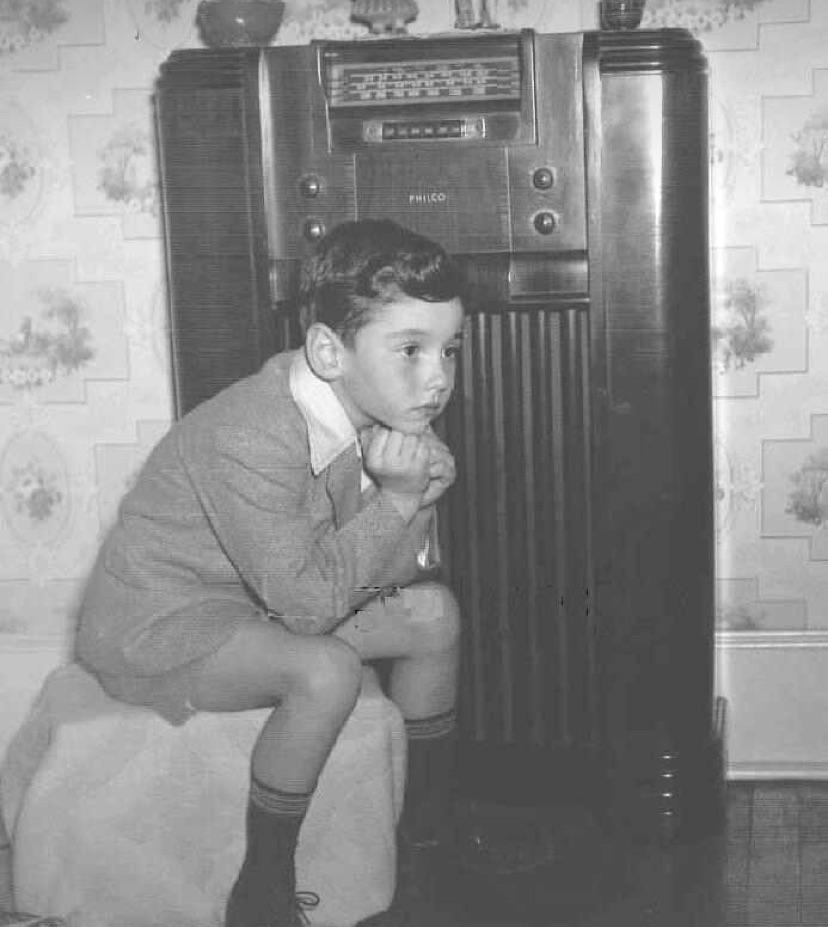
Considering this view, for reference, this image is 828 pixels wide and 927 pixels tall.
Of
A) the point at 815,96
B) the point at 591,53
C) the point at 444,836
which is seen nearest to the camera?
the point at 591,53

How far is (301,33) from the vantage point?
199 cm

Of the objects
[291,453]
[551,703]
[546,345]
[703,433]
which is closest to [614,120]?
[546,345]

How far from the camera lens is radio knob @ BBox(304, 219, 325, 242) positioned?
171 centimetres

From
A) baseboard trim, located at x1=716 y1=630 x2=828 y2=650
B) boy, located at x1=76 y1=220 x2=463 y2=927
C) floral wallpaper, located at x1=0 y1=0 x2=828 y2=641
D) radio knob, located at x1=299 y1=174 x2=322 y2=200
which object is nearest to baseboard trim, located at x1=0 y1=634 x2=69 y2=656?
floral wallpaper, located at x1=0 y1=0 x2=828 y2=641

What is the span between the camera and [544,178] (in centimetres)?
167

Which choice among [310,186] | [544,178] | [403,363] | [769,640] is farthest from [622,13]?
[769,640]

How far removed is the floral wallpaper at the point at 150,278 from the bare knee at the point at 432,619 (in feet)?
1.82

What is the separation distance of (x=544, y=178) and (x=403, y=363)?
0.31 meters

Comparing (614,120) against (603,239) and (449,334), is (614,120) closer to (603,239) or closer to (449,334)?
(603,239)

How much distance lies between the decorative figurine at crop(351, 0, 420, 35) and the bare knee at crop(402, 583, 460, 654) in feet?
2.33

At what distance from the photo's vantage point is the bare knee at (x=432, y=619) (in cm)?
165

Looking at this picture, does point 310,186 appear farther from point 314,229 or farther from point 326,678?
point 326,678

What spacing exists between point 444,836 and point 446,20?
1.04 metres

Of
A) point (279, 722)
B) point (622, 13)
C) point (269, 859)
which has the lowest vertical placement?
point (269, 859)
